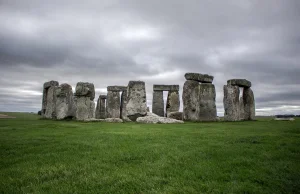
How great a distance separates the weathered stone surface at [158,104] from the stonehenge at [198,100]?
6.14 metres

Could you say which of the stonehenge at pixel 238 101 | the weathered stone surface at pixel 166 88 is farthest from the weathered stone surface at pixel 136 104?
the stonehenge at pixel 238 101

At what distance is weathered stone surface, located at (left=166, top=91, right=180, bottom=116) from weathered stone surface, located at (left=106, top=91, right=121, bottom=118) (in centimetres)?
521

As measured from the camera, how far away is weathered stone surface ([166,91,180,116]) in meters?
25.8

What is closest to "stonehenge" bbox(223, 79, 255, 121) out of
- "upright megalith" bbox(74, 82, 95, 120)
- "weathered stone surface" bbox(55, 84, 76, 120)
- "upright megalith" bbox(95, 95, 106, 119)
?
"upright megalith" bbox(74, 82, 95, 120)

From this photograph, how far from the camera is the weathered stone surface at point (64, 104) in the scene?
2048cm

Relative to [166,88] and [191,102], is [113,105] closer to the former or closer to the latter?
[166,88]

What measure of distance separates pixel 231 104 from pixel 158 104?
27.0 ft

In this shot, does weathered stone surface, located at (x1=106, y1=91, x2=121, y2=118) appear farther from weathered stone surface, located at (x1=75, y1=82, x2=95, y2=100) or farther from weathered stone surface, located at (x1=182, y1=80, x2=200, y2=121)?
weathered stone surface, located at (x1=182, y1=80, x2=200, y2=121)

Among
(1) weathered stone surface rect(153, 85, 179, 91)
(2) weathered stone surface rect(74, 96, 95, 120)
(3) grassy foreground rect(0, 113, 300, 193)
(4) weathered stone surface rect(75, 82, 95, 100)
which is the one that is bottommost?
(3) grassy foreground rect(0, 113, 300, 193)

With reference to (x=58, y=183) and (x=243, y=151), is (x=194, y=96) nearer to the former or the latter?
(x=243, y=151)

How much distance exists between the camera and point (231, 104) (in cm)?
2034

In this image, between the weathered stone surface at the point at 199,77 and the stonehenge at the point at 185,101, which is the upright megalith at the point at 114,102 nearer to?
the stonehenge at the point at 185,101

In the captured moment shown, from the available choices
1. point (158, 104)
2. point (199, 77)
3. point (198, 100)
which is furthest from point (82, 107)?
point (199, 77)

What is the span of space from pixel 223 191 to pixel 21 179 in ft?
11.8
